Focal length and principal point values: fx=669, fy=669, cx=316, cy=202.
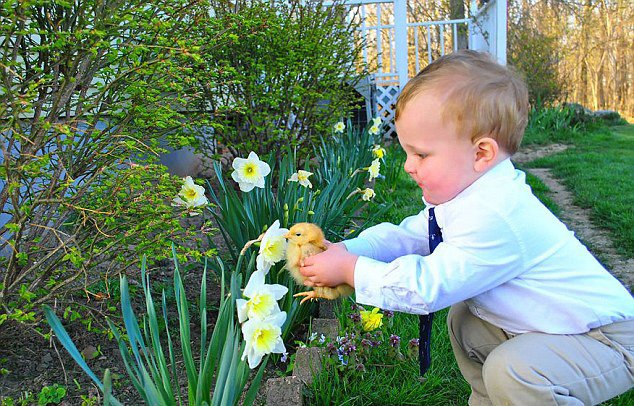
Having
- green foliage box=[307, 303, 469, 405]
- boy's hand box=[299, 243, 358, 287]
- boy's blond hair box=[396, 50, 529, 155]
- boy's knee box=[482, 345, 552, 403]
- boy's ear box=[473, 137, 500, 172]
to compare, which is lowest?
green foliage box=[307, 303, 469, 405]

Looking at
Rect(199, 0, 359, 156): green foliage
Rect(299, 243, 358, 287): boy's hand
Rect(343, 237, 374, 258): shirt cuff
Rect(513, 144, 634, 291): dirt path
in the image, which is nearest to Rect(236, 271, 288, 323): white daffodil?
Rect(299, 243, 358, 287): boy's hand

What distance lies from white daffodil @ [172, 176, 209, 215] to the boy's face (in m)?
0.95

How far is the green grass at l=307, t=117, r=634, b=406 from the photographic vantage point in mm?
2209

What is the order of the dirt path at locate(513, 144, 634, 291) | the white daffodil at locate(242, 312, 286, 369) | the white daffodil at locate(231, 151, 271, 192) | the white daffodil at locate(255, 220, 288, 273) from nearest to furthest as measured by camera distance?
the white daffodil at locate(242, 312, 286, 369), the white daffodil at locate(255, 220, 288, 273), the white daffodil at locate(231, 151, 271, 192), the dirt path at locate(513, 144, 634, 291)

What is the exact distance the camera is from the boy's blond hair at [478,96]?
5.63 feet

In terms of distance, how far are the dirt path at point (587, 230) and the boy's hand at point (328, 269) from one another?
2.30 metres

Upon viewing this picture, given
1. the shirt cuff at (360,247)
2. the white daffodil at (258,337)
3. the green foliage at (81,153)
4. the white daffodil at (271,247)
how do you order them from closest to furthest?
the white daffodil at (258,337) < the white daffodil at (271,247) < the shirt cuff at (360,247) < the green foliage at (81,153)

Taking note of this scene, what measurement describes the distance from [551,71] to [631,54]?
432cm

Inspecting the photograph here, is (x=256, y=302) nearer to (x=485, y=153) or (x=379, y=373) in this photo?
(x=485, y=153)

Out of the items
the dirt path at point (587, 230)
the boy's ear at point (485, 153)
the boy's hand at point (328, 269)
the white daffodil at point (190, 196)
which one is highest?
the boy's ear at point (485, 153)

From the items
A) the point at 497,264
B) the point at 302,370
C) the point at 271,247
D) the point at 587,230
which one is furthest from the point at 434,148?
the point at 587,230

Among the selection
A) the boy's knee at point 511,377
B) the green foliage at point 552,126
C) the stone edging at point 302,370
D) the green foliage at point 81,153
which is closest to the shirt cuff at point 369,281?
the boy's knee at point 511,377

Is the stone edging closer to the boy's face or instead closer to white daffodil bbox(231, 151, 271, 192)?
white daffodil bbox(231, 151, 271, 192)

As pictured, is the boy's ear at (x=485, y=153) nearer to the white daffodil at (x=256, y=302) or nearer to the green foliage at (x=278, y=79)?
the white daffodil at (x=256, y=302)
